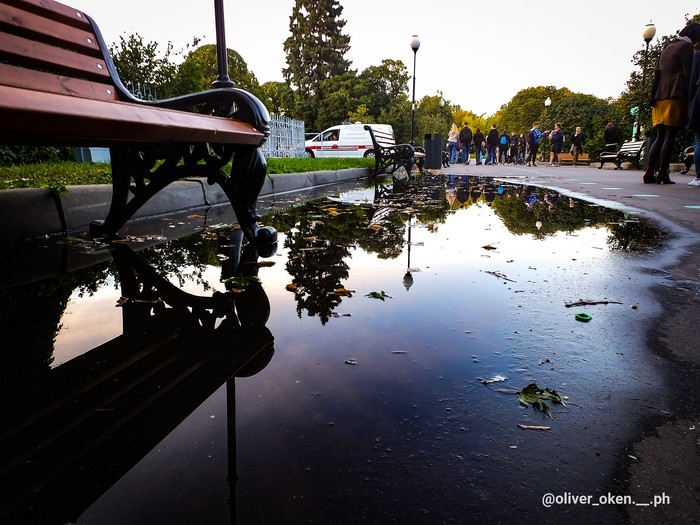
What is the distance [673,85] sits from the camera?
7.12 m

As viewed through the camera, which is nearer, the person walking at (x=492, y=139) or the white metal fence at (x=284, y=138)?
the white metal fence at (x=284, y=138)

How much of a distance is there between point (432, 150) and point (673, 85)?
1088cm

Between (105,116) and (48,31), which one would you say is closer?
(105,116)

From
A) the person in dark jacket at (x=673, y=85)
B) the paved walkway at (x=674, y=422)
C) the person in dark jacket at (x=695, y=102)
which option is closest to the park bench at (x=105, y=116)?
the paved walkway at (x=674, y=422)

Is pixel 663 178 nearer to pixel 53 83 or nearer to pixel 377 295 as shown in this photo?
pixel 377 295

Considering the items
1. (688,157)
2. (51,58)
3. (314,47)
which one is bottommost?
(688,157)

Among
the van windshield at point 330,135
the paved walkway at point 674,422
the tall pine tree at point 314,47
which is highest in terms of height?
the tall pine tree at point 314,47

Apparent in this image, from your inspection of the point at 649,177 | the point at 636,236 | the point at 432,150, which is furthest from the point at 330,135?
the point at 636,236

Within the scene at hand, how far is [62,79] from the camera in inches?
83.3

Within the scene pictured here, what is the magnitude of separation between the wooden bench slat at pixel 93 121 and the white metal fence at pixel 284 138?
1113cm

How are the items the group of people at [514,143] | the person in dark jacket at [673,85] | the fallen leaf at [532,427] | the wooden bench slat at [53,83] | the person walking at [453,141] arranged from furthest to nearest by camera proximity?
the person walking at [453,141]
the group of people at [514,143]
the person in dark jacket at [673,85]
the wooden bench slat at [53,83]
the fallen leaf at [532,427]

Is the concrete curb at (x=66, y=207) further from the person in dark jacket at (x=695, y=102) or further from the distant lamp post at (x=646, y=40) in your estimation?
the distant lamp post at (x=646, y=40)

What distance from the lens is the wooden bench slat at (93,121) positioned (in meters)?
1.13

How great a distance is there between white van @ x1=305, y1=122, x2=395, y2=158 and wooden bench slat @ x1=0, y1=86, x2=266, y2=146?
1895 centimetres
